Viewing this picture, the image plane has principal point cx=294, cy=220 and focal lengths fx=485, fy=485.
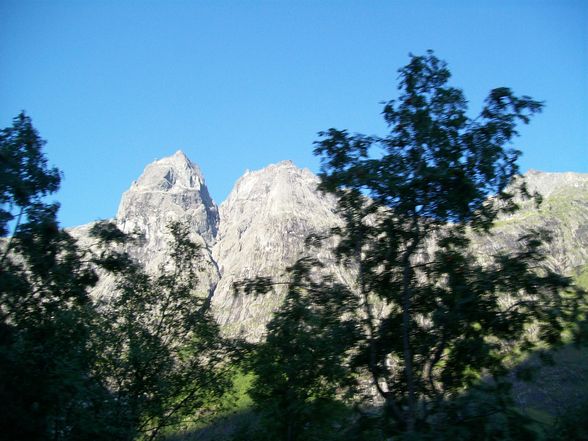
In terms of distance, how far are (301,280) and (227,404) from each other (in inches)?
508

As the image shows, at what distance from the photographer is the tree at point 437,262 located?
14.5m

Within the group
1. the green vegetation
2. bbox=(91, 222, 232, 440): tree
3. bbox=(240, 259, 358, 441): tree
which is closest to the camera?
the green vegetation

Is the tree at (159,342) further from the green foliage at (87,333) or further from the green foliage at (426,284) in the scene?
the green foliage at (426,284)

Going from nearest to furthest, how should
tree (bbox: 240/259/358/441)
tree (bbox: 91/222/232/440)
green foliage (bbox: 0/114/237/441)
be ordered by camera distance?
1. tree (bbox: 240/259/358/441)
2. green foliage (bbox: 0/114/237/441)
3. tree (bbox: 91/222/232/440)

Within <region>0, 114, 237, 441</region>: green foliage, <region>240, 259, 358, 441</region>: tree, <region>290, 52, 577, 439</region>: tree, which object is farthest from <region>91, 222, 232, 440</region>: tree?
<region>290, 52, 577, 439</region>: tree

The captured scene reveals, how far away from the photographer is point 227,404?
87.9 feet

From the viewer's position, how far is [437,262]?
16.6 metres

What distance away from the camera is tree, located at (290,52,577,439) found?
14477 mm

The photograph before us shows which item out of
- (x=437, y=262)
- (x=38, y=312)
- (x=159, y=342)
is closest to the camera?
(x=437, y=262)

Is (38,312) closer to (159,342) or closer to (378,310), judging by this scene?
(159,342)

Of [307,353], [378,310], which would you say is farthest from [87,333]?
[378,310]

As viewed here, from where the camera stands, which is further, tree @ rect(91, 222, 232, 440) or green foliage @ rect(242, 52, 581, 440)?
tree @ rect(91, 222, 232, 440)

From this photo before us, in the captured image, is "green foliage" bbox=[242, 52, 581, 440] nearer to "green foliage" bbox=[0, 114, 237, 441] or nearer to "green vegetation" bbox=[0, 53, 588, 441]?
"green vegetation" bbox=[0, 53, 588, 441]

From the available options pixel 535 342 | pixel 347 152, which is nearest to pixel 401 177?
pixel 347 152
